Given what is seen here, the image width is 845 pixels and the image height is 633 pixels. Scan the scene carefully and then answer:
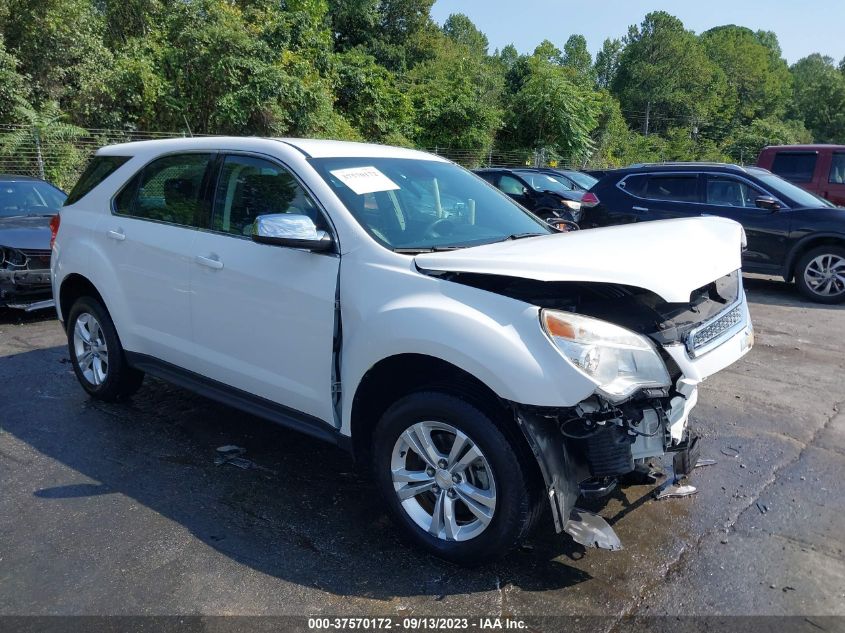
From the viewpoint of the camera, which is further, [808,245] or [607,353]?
[808,245]

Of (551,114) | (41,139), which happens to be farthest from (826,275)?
(551,114)

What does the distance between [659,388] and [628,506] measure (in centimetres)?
110

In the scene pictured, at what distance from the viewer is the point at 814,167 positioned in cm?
1232

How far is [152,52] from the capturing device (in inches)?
779

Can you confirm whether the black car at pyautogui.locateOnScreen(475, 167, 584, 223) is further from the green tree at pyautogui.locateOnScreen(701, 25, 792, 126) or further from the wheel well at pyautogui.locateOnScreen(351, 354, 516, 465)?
the green tree at pyautogui.locateOnScreen(701, 25, 792, 126)

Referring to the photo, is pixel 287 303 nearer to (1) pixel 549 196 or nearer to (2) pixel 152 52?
(1) pixel 549 196

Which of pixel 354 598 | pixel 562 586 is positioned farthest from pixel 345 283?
pixel 562 586

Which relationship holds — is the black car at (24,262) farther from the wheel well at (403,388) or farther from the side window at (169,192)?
the wheel well at (403,388)

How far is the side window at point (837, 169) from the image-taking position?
39.8ft

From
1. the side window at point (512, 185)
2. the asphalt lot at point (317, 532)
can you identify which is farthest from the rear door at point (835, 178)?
the asphalt lot at point (317, 532)

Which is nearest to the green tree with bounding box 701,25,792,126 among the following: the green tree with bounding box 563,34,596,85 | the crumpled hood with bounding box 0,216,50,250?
the green tree with bounding box 563,34,596,85

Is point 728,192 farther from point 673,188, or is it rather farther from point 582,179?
point 582,179

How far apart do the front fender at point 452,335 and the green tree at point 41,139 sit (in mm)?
14830

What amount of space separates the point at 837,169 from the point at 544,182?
5.32m
